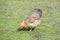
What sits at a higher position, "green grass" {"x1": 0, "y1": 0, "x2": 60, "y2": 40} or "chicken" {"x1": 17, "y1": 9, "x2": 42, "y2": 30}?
"chicken" {"x1": 17, "y1": 9, "x2": 42, "y2": 30}

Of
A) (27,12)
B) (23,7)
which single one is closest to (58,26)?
(27,12)

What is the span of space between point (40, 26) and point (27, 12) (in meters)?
1.82

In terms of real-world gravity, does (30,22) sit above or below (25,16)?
above

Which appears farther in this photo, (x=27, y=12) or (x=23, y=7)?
(x=23, y=7)

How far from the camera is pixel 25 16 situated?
1120 cm

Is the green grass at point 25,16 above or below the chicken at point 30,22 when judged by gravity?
below

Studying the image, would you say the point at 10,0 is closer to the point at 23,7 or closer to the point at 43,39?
the point at 23,7

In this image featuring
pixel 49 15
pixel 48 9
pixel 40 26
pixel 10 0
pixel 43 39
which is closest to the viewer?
pixel 43 39

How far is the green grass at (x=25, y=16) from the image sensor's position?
925cm

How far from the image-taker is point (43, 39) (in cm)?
905

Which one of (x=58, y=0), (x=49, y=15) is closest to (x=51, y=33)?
(x=49, y=15)

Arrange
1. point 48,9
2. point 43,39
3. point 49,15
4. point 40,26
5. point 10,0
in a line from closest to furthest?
point 43,39, point 40,26, point 49,15, point 48,9, point 10,0

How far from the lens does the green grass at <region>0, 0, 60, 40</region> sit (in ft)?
30.3

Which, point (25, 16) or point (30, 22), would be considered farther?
point (25, 16)
